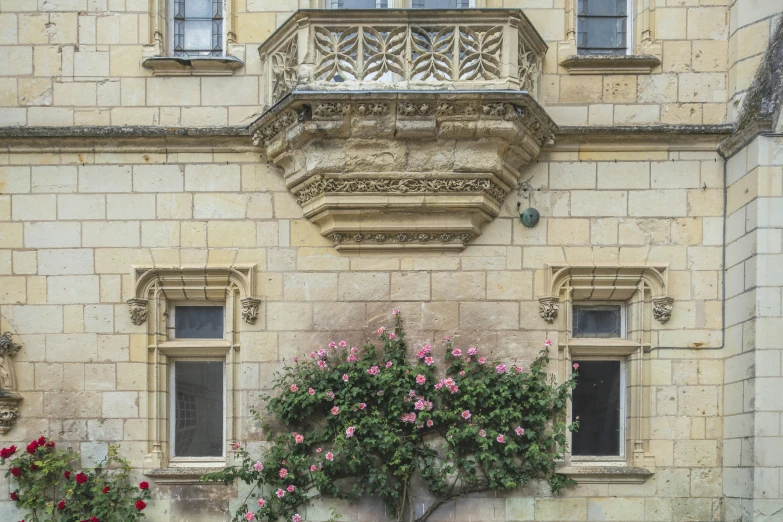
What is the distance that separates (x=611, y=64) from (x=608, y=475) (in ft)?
11.5

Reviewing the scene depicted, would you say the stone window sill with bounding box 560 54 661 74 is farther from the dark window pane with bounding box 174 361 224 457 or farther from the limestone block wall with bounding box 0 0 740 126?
the dark window pane with bounding box 174 361 224 457

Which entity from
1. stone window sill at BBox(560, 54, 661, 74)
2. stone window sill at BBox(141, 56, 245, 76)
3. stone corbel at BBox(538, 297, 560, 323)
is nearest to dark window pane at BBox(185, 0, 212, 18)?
stone window sill at BBox(141, 56, 245, 76)

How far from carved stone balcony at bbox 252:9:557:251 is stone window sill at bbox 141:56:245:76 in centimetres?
38

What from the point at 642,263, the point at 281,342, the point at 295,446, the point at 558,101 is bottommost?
the point at 295,446

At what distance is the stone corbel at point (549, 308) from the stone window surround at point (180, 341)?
2.43 m

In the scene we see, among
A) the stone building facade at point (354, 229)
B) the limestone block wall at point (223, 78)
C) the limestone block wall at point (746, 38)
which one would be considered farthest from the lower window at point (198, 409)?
the limestone block wall at point (746, 38)

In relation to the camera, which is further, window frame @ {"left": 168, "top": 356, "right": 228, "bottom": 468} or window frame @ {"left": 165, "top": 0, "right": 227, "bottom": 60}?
window frame @ {"left": 165, "top": 0, "right": 227, "bottom": 60}

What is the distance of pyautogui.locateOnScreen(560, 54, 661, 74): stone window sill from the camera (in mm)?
6117

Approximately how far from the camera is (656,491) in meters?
5.98

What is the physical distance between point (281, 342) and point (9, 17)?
374cm

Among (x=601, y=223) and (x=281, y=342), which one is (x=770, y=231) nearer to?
(x=601, y=223)

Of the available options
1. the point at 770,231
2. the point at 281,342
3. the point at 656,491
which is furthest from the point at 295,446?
the point at 770,231

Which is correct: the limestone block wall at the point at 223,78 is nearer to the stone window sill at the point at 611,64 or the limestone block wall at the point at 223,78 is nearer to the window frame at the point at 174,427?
the stone window sill at the point at 611,64

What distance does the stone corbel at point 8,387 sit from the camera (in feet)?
19.7
